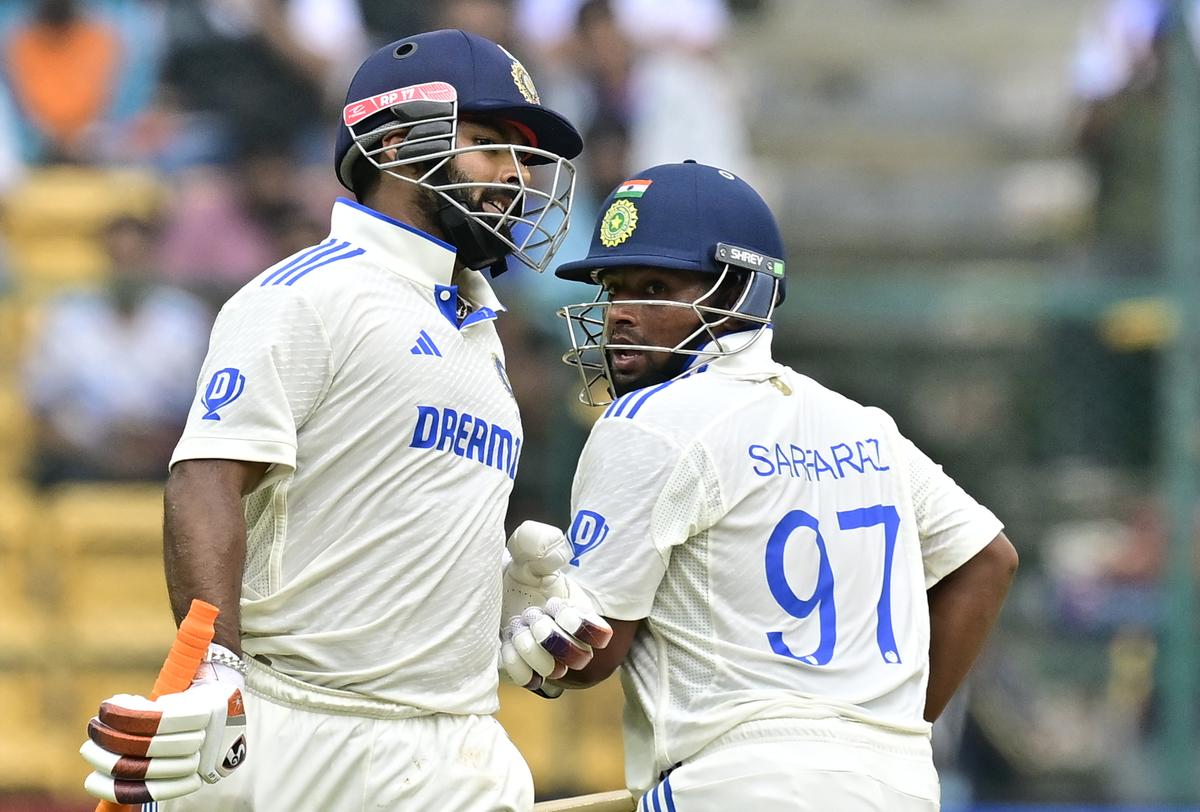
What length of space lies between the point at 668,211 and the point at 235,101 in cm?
672

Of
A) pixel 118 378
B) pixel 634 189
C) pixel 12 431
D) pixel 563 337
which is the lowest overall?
pixel 12 431

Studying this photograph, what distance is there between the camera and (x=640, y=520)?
352cm

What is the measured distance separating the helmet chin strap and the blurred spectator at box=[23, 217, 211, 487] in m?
5.73

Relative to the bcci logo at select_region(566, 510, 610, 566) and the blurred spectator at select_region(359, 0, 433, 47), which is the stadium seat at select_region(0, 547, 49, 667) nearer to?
the blurred spectator at select_region(359, 0, 433, 47)

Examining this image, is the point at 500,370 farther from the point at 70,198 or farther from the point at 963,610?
the point at 70,198

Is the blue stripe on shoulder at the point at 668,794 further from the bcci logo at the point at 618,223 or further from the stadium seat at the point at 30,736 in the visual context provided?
the stadium seat at the point at 30,736

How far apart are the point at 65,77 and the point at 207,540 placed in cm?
795

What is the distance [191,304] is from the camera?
9.10 meters

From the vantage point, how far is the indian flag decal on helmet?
391 centimetres

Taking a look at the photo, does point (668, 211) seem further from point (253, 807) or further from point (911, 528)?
point (253, 807)

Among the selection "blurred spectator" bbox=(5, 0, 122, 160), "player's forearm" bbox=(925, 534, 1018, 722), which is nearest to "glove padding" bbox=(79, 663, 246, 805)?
"player's forearm" bbox=(925, 534, 1018, 722)

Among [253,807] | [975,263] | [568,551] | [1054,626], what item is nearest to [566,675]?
[568,551]

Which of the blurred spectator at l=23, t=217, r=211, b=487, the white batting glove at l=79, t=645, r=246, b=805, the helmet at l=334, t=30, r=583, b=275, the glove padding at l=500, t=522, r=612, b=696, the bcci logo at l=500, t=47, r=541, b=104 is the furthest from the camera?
the blurred spectator at l=23, t=217, r=211, b=487

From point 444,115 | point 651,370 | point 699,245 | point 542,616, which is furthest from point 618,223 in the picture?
point 542,616
